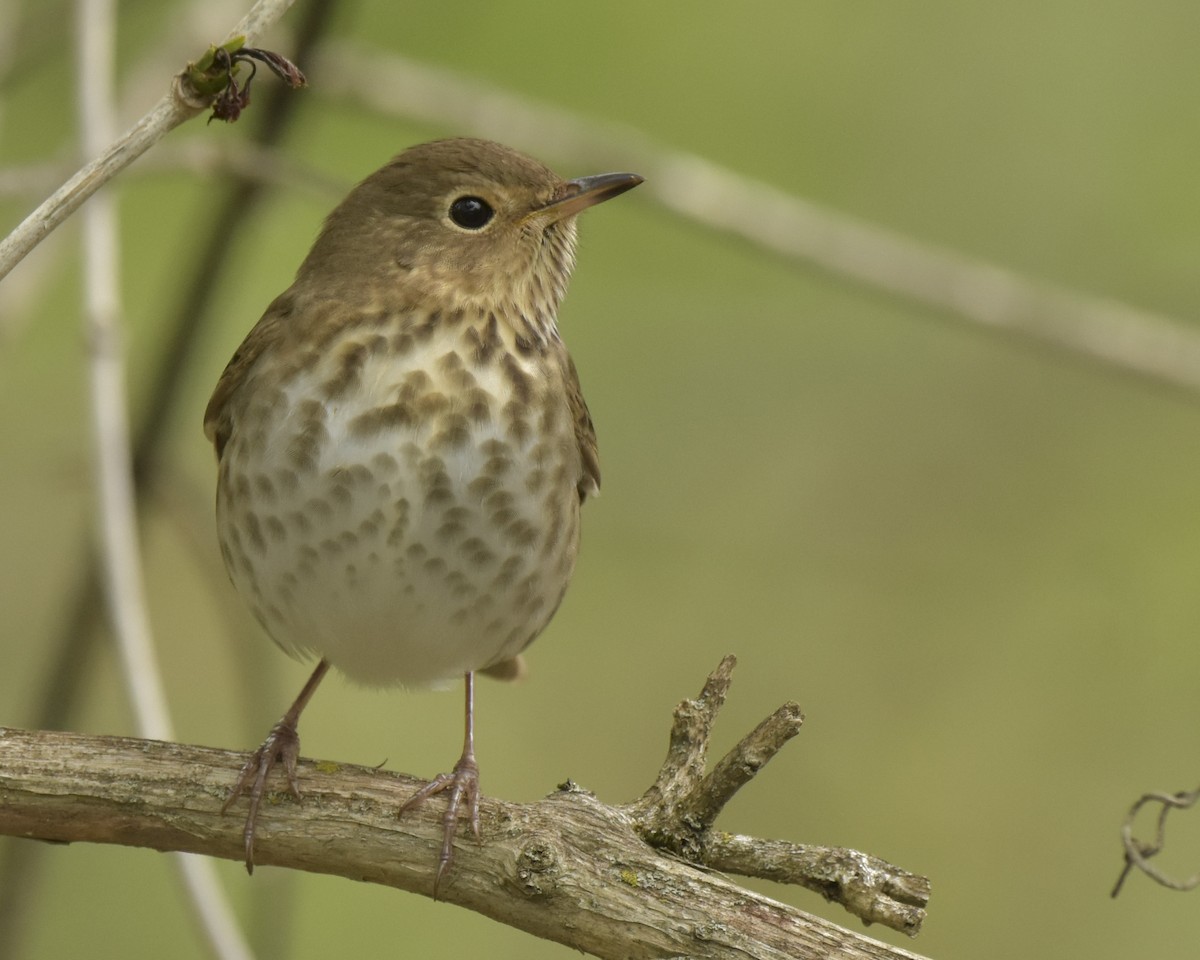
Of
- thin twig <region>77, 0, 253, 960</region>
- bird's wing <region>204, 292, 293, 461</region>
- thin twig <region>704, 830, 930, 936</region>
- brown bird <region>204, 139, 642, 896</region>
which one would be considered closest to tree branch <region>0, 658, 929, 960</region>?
thin twig <region>704, 830, 930, 936</region>

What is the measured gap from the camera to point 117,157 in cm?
221

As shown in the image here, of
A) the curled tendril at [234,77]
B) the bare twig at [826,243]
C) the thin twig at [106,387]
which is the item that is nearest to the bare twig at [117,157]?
the curled tendril at [234,77]

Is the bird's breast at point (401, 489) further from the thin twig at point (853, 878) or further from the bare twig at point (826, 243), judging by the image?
the bare twig at point (826, 243)

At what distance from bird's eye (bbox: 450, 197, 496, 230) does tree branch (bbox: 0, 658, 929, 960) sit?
4.33 ft

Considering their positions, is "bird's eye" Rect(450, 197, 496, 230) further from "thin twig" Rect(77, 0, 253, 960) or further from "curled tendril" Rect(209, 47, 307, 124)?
"curled tendril" Rect(209, 47, 307, 124)

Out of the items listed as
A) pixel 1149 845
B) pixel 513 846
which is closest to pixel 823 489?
pixel 1149 845

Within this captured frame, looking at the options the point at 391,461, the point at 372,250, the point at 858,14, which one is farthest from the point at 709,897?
the point at 858,14

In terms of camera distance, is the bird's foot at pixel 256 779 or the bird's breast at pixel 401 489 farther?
the bird's breast at pixel 401 489

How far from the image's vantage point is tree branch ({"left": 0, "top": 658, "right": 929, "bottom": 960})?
9.34 feet

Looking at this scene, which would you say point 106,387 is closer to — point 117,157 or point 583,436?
point 583,436

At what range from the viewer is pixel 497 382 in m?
3.68

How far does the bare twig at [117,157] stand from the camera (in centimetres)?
219

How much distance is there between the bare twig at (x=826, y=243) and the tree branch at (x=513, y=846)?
2113 mm

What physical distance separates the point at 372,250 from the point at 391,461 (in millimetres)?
619
